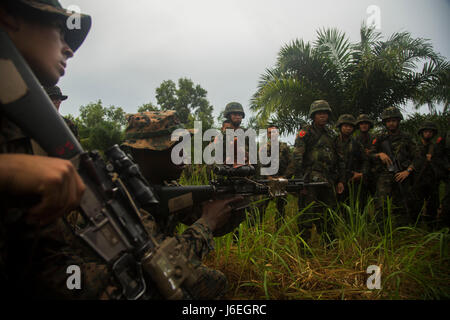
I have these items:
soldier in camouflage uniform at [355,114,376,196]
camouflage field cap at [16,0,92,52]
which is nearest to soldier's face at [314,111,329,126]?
soldier in camouflage uniform at [355,114,376,196]

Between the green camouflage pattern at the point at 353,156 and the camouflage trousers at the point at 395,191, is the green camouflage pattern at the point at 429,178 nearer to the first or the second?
the camouflage trousers at the point at 395,191

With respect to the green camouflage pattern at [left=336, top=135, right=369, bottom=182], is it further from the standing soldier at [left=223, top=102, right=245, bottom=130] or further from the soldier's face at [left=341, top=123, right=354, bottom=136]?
the standing soldier at [left=223, top=102, right=245, bottom=130]

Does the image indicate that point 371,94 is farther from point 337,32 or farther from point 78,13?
point 78,13

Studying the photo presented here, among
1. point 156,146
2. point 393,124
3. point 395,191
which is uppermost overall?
point 393,124

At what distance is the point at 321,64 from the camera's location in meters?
7.26

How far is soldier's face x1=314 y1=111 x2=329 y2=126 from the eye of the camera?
4.02m

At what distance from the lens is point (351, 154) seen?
4.55 meters

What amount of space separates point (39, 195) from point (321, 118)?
411cm

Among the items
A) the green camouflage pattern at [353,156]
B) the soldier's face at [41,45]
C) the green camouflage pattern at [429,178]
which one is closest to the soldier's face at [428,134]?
the green camouflage pattern at [429,178]

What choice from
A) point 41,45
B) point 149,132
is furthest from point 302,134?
point 41,45

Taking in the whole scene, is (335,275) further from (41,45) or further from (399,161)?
(399,161)

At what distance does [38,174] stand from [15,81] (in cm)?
34

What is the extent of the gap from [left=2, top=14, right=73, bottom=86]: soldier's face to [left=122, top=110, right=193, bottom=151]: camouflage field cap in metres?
0.66

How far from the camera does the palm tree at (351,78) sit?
6727 mm
